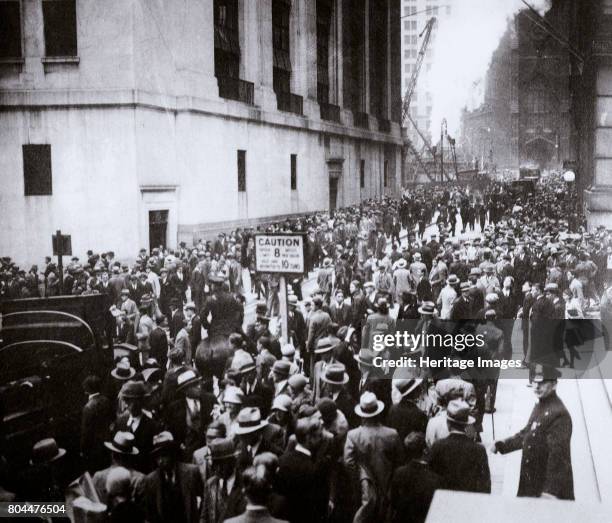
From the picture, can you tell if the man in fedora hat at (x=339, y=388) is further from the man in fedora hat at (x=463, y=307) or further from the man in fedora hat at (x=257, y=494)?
the man in fedora hat at (x=257, y=494)

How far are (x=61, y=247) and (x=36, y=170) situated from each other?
38.9 inches

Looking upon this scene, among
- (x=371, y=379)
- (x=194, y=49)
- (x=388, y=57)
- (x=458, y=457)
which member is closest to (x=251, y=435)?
(x=458, y=457)

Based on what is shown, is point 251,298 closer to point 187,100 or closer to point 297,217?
point 297,217

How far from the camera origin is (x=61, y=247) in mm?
7789

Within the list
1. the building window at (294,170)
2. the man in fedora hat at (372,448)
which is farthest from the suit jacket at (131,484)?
the building window at (294,170)

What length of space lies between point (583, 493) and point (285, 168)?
750 centimetres

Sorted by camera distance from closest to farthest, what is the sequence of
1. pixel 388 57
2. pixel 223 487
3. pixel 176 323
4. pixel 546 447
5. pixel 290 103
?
pixel 223 487
pixel 546 447
pixel 176 323
pixel 388 57
pixel 290 103

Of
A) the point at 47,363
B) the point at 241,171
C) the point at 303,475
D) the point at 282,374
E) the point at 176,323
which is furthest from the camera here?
the point at 241,171

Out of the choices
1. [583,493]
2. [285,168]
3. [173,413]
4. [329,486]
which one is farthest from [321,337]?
[285,168]

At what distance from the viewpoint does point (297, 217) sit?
1102 cm

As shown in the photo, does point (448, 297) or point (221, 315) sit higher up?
point (448, 297)

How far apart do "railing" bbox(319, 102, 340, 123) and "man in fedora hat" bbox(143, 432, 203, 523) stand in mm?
7997

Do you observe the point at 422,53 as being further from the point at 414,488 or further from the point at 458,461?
the point at 414,488

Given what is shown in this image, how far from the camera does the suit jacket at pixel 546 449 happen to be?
5137mm
